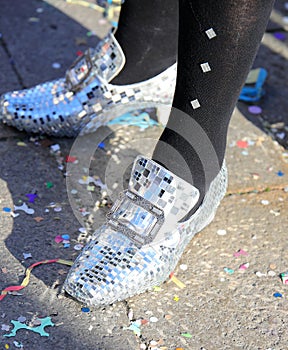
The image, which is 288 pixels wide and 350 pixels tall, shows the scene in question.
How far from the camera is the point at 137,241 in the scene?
4.72ft

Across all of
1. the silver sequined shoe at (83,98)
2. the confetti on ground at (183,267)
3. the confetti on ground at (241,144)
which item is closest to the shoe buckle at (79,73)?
the silver sequined shoe at (83,98)

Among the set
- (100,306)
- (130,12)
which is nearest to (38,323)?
(100,306)

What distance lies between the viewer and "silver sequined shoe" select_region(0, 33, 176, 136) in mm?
1812

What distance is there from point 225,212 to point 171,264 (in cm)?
30

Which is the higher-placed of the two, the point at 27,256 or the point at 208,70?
the point at 208,70

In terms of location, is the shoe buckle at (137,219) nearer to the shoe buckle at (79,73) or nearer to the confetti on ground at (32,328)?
the confetti on ground at (32,328)

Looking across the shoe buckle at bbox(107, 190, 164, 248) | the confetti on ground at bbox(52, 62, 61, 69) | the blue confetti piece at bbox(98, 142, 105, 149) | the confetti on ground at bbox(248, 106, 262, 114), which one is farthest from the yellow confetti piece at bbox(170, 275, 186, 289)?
the confetti on ground at bbox(52, 62, 61, 69)

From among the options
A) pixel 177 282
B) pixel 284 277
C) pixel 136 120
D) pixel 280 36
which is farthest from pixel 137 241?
pixel 280 36

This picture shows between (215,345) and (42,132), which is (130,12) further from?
(215,345)

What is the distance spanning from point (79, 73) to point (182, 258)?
1.93 ft

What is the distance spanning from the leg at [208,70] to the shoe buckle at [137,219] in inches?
3.9

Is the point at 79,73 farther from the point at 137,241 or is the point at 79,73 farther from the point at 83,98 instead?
the point at 137,241

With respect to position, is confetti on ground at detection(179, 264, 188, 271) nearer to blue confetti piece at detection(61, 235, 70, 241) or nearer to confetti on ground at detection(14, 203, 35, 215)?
blue confetti piece at detection(61, 235, 70, 241)

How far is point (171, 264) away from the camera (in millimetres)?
1487
